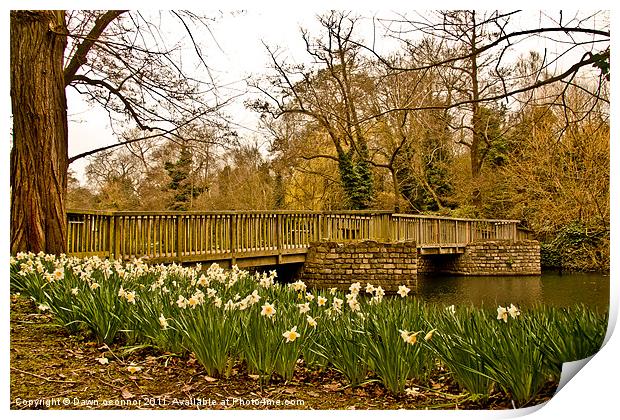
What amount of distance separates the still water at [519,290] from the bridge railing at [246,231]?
28 cm

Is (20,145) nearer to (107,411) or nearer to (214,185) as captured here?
(214,185)

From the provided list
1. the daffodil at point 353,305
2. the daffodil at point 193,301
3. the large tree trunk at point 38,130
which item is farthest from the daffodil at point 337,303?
the large tree trunk at point 38,130

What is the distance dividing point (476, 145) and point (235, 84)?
1649 millimetres

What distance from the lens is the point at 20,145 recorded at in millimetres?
3795

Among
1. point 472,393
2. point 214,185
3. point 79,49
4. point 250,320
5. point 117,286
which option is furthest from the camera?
point 79,49

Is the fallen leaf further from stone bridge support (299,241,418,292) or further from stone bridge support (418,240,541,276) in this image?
stone bridge support (418,240,541,276)

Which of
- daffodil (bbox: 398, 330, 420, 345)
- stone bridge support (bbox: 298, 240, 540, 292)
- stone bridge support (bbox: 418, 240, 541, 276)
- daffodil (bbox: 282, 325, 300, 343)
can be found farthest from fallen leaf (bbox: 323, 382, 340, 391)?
stone bridge support (bbox: 418, 240, 541, 276)

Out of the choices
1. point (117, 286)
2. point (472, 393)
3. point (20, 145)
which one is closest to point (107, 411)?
point (117, 286)

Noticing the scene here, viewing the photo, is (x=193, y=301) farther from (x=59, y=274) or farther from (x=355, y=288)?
(x=59, y=274)

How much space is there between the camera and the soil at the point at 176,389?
248 centimetres

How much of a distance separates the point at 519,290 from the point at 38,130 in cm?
351

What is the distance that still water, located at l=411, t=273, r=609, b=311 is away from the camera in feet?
10.2

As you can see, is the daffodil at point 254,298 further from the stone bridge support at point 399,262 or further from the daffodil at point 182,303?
the stone bridge support at point 399,262

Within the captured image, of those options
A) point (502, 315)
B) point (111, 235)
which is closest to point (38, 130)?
point (111, 235)
